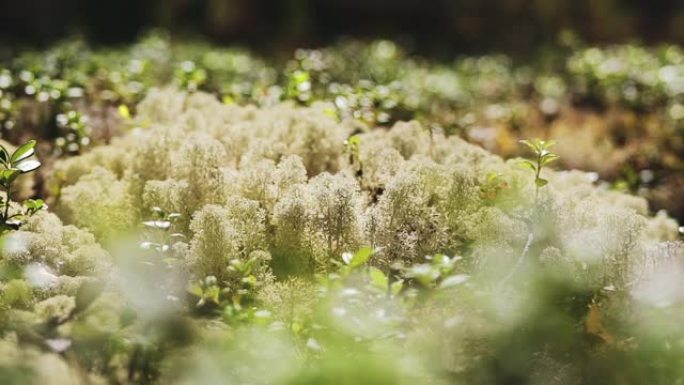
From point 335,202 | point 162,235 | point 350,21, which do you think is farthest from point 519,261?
point 350,21

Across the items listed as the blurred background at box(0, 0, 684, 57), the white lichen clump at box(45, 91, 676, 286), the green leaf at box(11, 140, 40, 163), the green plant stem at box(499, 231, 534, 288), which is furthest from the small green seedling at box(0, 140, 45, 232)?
the blurred background at box(0, 0, 684, 57)

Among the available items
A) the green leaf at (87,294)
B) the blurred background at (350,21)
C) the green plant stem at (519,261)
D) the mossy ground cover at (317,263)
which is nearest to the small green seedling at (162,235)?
the mossy ground cover at (317,263)

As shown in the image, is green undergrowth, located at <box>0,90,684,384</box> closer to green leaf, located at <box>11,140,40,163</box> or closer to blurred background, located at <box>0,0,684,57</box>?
green leaf, located at <box>11,140,40,163</box>

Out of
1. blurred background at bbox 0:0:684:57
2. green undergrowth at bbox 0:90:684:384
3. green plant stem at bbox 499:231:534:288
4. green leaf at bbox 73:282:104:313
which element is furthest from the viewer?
blurred background at bbox 0:0:684:57

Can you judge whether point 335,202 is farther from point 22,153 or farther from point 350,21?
point 350,21

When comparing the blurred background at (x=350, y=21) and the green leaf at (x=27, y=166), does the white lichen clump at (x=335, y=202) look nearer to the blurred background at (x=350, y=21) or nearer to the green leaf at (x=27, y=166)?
the green leaf at (x=27, y=166)

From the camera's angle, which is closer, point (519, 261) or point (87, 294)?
point (87, 294)

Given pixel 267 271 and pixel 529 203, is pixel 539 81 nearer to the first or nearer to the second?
pixel 529 203
